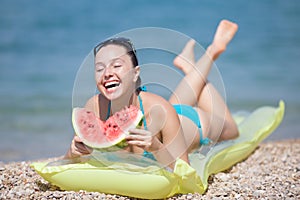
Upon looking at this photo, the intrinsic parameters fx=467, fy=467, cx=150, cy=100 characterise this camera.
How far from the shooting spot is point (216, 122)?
4.24 meters

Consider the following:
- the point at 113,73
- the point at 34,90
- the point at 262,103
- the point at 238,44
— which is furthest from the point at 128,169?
the point at 238,44

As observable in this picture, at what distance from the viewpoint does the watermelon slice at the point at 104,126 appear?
2957 mm

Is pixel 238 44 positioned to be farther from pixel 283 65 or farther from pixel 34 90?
pixel 34 90

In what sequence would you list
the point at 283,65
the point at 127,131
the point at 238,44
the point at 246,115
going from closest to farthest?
the point at 127,131 → the point at 246,115 → the point at 283,65 → the point at 238,44

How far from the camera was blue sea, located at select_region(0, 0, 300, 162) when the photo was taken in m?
6.57

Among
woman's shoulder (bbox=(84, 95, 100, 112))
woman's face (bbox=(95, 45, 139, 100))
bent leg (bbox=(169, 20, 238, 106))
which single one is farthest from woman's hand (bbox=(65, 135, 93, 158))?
bent leg (bbox=(169, 20, 238, 106))

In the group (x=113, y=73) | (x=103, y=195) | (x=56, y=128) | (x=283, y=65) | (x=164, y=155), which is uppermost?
(x=283, y=65)

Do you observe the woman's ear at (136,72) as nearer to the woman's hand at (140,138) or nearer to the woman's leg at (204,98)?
the woman's hand at (140,138)

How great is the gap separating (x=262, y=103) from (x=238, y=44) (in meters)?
3.96

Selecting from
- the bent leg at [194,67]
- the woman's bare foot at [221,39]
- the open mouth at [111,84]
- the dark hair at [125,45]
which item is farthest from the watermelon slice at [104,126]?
the woman's bare foot at [221,39]

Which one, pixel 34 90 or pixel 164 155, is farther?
pixel 34 90

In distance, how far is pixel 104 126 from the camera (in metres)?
3.12

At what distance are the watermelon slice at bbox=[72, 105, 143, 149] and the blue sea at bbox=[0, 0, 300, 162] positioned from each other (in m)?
0.43

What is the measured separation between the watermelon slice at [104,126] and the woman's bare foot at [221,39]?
214cm
